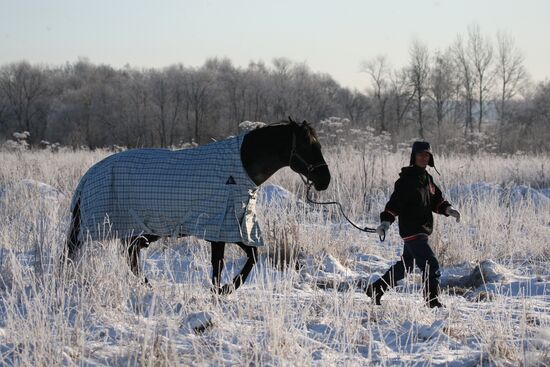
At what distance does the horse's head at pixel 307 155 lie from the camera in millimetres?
3924

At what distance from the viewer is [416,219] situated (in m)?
4.05

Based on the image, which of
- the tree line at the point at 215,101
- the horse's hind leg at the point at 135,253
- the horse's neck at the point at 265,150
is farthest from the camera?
the tree line at the point at 215,101

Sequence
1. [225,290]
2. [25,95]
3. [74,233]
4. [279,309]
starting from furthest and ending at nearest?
1. [25,95]
2. [74,233]
3. [225,290]
4. [279,309]

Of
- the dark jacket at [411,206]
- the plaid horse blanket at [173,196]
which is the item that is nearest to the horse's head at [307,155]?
the plaid horse blanket at [173,196]

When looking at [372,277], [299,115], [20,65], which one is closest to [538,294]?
[372,277]

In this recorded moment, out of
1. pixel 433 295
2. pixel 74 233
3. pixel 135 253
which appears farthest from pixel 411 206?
pixel 74 233

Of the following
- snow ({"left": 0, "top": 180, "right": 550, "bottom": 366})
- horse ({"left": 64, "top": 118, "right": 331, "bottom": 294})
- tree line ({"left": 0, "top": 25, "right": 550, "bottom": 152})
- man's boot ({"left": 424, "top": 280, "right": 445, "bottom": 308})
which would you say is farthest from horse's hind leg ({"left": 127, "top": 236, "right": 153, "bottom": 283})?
tree line ({"left": 0, "top": 25, "right": 550, "bottom": 152})

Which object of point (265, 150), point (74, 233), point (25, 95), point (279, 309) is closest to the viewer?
point (279, 309)

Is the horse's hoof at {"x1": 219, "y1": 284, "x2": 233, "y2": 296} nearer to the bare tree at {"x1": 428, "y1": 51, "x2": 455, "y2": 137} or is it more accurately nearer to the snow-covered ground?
the snow-covered ground

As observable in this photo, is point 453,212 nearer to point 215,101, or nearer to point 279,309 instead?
point 279,309

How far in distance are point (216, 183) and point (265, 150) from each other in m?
0.40

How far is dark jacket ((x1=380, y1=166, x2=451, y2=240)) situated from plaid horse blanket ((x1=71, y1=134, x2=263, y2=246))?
972 millimetres

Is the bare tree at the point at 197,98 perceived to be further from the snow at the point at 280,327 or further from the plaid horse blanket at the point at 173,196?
the snow at the point at 280,327

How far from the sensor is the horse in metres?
3.83
